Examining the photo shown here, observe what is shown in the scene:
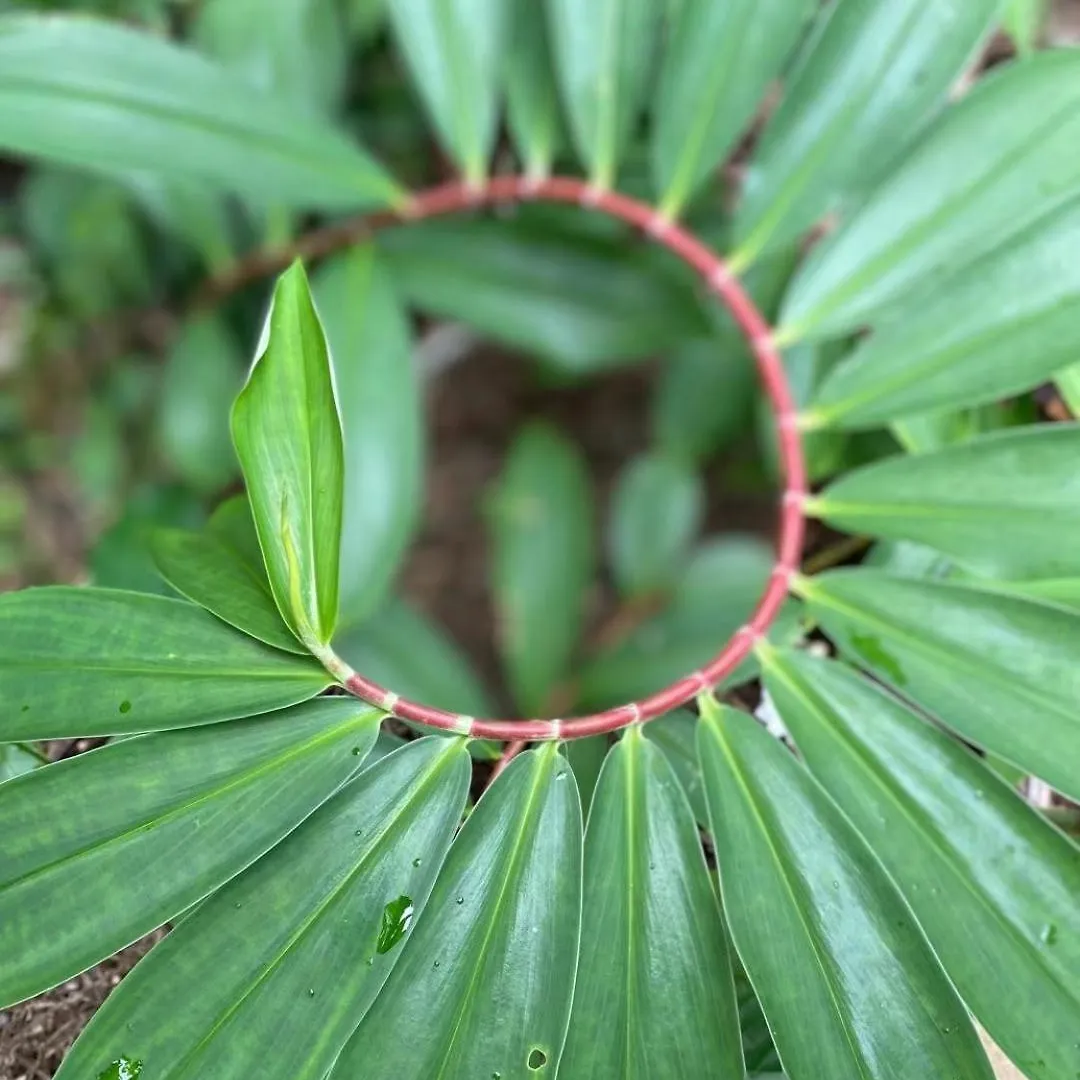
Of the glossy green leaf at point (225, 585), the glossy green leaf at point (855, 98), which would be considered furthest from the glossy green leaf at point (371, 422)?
the glossy green leaf at point (855, 98)

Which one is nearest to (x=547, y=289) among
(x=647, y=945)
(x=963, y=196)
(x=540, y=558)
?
(x=540, y=558)

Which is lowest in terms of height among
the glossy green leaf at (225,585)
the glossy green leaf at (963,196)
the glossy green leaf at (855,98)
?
the glossy green leaf at (225,585)

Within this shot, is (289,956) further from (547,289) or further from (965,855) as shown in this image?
(547,289)

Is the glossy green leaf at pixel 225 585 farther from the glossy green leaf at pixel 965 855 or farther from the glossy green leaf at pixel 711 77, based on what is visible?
the glossy green leaf at pixel 711 77

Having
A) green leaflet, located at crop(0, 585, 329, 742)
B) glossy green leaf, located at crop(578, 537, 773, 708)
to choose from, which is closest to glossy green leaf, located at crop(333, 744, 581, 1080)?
green leaflet, located at crop(0, 585, 329, 742)

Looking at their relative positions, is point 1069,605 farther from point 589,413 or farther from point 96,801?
point 589,413
